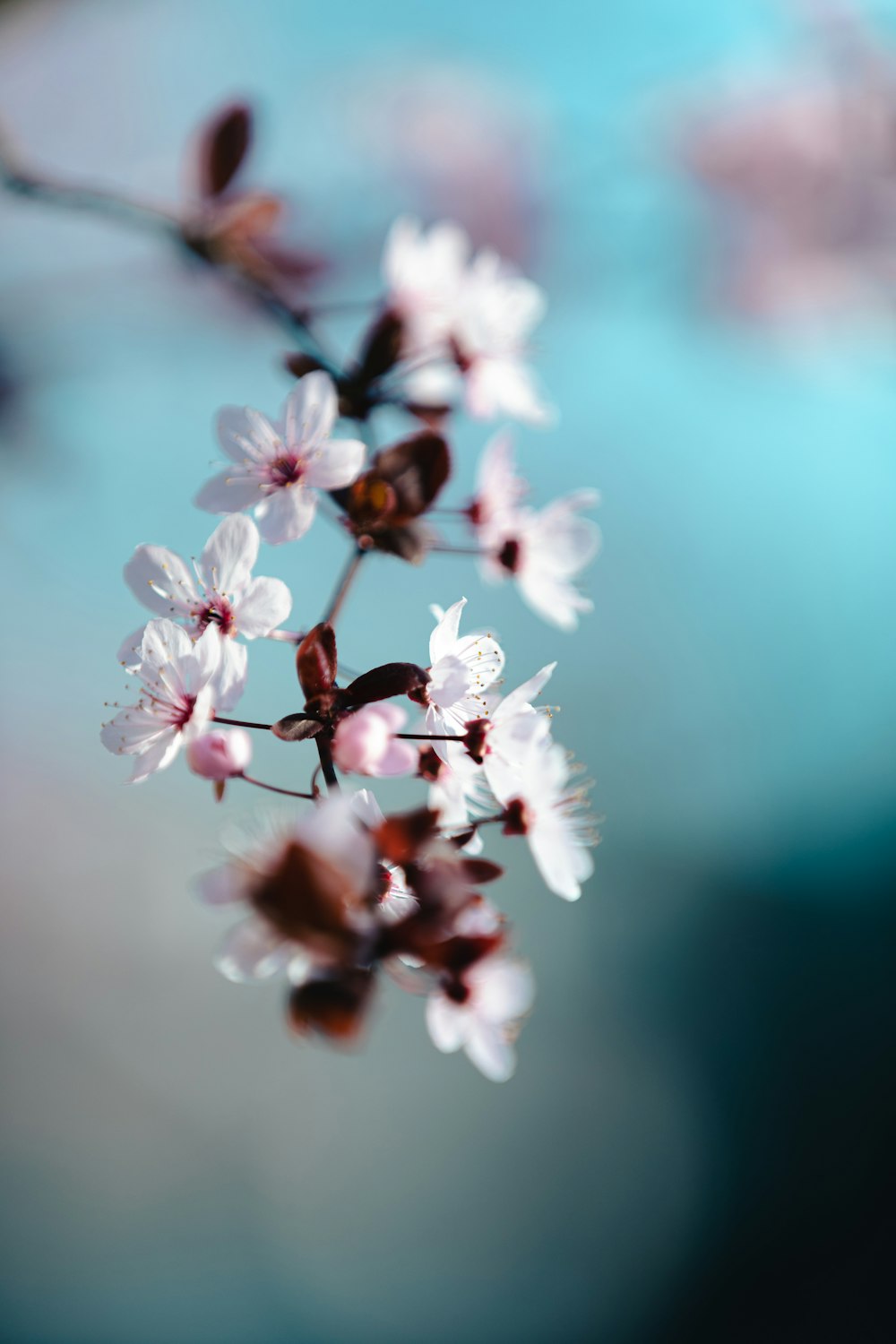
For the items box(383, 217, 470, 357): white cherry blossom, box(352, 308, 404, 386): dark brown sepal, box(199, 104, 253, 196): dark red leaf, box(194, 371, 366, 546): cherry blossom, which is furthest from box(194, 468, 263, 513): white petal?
box(199, 104, 253, 196): dark red leaf

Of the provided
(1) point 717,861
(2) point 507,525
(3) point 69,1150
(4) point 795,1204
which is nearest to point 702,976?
→ (1) point 717,861

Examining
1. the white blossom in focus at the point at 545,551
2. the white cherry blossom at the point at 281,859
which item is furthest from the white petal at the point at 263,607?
the white blossom in focus at the point at 545,551

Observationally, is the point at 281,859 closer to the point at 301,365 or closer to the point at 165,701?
the point at 165,701

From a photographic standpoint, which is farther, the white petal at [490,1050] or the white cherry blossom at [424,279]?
the white cherry blossom at [424,279]

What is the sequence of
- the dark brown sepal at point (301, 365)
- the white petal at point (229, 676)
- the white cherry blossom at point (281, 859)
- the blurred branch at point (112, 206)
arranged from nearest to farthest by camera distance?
the white cherry blossom at point (281, 859), the white petal at point (229, 676), the dark brown sepal at point (301, 365), the blurred branch at point (112, 206)

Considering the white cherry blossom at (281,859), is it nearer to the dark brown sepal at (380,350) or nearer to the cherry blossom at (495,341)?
the dark brown sepal at (380,350)

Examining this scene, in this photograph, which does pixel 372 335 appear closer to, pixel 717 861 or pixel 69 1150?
pixel 69 1150
